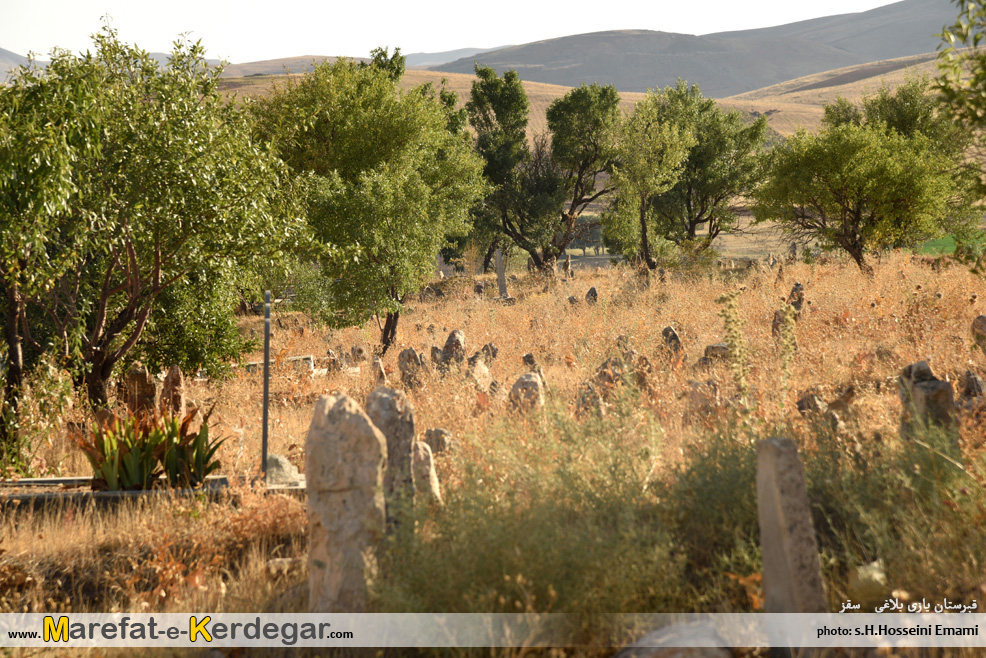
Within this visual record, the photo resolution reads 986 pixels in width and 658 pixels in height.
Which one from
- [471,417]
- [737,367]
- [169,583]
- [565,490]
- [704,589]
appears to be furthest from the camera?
[471,417]

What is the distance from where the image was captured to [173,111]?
6582 millimetres

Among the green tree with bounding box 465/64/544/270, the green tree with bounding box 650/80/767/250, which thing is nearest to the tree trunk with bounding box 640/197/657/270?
the green tree with bounding box 650/80/767/250

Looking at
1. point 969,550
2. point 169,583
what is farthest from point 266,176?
point 969,550

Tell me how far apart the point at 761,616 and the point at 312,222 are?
10.9 metres

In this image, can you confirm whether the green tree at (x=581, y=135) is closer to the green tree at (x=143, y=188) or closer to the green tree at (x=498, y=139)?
the green tree at (x=498, y=139)

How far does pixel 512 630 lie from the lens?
2771 mm

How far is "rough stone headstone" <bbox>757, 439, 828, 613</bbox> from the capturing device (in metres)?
2.70

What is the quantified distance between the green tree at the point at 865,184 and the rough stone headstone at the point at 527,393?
1301 cm

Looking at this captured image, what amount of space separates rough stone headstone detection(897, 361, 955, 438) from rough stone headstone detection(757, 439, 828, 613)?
5.62ft

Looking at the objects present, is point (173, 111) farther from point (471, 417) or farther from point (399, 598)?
point (399, 598)

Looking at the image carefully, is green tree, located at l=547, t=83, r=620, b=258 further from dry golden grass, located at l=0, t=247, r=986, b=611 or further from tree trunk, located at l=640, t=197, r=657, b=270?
dry golden grass, located at l=0, t=247, r=986, b=611

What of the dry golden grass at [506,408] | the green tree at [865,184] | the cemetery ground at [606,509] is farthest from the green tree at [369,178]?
the green tree at [865,184]

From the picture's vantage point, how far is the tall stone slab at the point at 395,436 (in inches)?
151

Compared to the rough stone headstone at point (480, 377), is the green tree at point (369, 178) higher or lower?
higher
